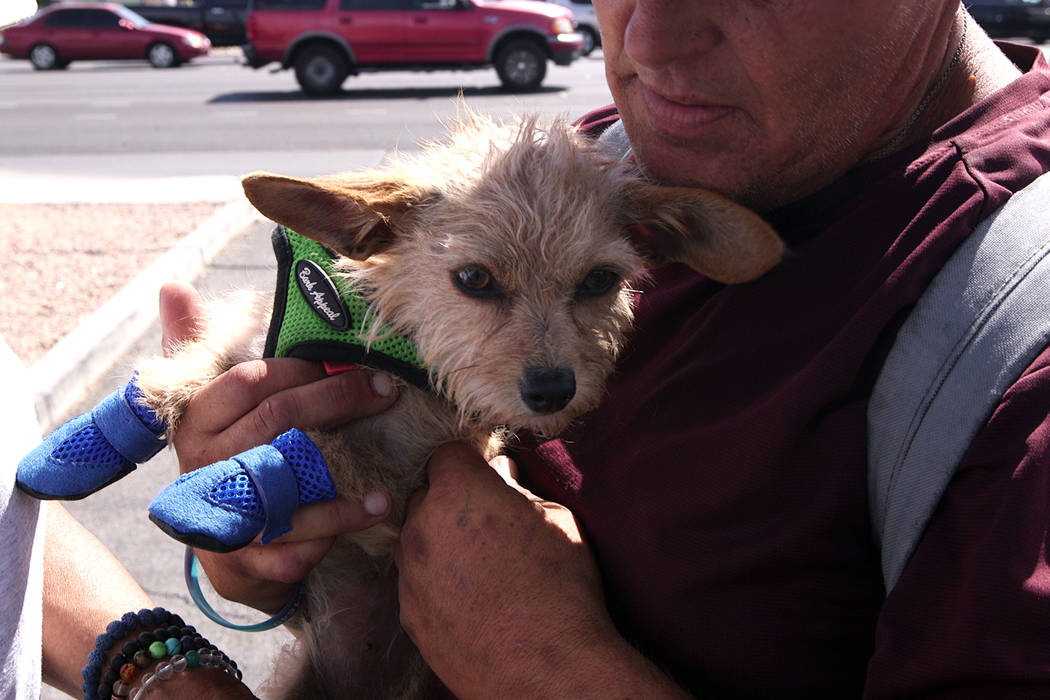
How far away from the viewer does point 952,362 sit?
1396 millimetres

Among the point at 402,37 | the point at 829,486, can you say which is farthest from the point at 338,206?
the point at 402,37

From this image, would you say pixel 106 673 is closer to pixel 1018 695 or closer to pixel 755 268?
A: pixel 755 268

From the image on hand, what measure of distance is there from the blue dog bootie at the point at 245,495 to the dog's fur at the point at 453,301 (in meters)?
0.12

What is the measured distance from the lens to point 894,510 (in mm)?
1443

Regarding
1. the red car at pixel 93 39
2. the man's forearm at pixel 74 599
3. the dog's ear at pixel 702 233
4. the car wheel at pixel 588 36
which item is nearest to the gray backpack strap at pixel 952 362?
the dog's ear at pixel 702 233

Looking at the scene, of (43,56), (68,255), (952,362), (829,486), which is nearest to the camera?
(952,362)

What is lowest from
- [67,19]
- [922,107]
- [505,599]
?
[67,19]

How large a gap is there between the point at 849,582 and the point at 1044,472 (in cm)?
41

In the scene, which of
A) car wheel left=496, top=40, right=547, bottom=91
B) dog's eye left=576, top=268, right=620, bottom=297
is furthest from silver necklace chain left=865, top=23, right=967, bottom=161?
car wheel left=496, top=40, right=547, bottom=91

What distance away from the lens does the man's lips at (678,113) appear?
1.93 m

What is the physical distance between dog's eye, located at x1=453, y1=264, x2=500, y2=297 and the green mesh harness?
0.22 metres

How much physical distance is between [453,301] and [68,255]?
277 inches

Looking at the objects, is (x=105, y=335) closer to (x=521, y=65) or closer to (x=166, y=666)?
(x=166, y=666)

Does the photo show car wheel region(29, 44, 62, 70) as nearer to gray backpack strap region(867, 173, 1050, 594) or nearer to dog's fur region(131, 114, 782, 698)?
dog's fur region(131, 114, 782, 698)
